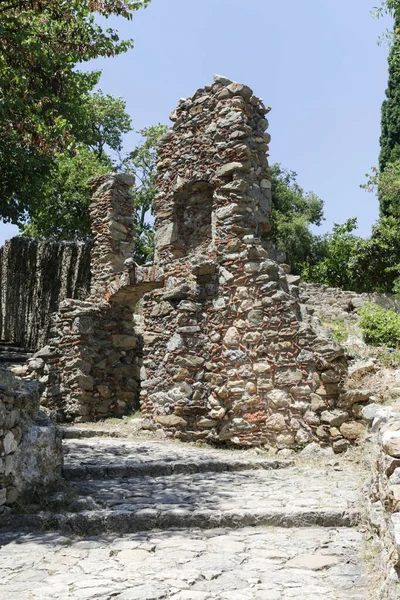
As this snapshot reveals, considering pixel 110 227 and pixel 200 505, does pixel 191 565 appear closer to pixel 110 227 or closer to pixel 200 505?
pixel 200 505

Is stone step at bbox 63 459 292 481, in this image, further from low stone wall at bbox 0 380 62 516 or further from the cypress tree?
the cypress tree

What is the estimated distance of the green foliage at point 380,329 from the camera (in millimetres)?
9883

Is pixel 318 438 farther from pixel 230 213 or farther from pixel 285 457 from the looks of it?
pixel 230 213

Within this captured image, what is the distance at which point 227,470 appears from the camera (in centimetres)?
777

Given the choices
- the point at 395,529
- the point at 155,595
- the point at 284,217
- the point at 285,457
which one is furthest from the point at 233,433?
the point at 284,217

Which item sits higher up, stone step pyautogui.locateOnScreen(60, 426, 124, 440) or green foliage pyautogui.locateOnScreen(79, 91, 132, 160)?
green foliage pyautogui.locateOnScreen(79, 91, 132, 160)

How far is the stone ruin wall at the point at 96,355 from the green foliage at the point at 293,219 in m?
15.8

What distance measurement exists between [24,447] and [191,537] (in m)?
1.82

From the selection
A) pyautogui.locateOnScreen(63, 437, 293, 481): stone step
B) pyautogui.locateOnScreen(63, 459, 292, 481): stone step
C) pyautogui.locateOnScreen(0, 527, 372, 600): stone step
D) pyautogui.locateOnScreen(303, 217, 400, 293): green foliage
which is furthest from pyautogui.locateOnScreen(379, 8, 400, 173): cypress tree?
pyautogui.locateOnScreen(0, 527, 372, 600): stone step

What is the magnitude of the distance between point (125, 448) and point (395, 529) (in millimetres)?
6383

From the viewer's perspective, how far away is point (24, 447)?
5.53 metres

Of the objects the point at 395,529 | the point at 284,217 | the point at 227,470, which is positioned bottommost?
the point at 227,470

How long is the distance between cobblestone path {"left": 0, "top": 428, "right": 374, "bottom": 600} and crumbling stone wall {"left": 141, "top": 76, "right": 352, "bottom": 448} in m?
1.44

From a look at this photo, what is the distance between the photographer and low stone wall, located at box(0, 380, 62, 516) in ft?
17.4
